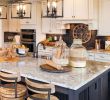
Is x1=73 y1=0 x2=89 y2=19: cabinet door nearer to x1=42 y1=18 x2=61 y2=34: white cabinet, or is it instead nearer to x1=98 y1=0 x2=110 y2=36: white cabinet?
x1=98 y1=0 x2=110 y2=36: white cabinet

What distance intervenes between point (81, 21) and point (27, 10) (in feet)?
6.57

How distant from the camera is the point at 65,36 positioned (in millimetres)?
6453

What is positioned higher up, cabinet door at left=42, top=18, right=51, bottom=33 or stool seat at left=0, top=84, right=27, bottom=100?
cabinet door at left=42, top=18, right=51, bottom=33

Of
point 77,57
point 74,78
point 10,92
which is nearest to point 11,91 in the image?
point 10,92

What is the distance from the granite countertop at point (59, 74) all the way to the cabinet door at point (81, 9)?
2.56m

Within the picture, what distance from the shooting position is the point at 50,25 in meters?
6.49

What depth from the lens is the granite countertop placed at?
2443mm

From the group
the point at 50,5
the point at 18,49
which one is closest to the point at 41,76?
the point at 18,49

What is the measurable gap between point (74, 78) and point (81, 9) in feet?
11.2

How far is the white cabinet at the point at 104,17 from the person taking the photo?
536cm

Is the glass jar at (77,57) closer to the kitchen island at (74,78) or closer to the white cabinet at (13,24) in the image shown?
the kitchen island at (74,78)

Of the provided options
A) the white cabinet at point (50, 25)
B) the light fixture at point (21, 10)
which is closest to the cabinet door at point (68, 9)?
the white cabinet at point (50, 25)

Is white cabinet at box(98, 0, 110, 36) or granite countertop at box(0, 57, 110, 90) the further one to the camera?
white cabinet at box(98, 0, 110, 36)

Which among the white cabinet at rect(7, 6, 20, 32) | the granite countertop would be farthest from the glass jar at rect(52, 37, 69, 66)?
the white cabinet at rect(7, 6, 20, 32)
